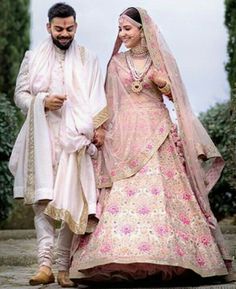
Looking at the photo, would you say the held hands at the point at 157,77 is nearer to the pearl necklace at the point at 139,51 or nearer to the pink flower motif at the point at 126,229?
the pearl necklace at the point at 139,51

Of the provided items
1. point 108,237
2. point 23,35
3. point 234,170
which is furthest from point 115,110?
point 23,35

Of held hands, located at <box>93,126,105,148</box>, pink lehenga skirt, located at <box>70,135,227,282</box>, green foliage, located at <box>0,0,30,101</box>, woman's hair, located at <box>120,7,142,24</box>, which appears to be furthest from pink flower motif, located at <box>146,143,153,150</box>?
green foliage, located at <box>0,0,30,101</box>

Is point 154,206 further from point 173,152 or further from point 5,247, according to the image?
point 5,247

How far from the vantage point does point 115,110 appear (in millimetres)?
6266

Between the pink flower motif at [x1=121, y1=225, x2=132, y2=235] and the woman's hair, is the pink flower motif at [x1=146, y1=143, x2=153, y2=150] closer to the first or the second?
the pink flower motif at [x1=121, y1=225, x2=132, y2=235]

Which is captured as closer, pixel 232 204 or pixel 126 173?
pixel 126 173

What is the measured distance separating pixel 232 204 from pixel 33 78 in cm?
752

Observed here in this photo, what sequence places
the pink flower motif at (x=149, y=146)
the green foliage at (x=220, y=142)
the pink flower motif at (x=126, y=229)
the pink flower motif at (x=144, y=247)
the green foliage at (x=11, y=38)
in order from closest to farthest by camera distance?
the pink flower motif at (x=144, y=247) → the pink flower motif at (x=126, y=229) → the pink flower motif at (x=149, y=146) → the green foliage at (x=220, y=142) → the green foliage at (x=11, y=38)

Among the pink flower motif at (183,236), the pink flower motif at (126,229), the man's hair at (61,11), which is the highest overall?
the man's hair at (61,11)

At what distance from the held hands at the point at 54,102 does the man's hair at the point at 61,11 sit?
0.54 m

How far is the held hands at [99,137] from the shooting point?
6145 mm

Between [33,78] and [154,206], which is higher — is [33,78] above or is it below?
above

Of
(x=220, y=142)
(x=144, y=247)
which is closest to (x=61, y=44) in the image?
(x=144, y=247)

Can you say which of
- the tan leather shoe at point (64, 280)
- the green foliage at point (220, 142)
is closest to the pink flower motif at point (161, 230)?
the tan leather shoe at point (64, 280)
